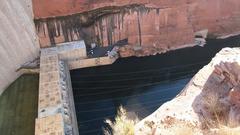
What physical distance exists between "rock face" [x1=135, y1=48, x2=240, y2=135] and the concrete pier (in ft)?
15.1

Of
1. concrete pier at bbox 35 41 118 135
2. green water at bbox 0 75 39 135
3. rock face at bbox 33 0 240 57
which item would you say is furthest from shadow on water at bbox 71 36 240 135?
green water at bbox 0 75 39 135

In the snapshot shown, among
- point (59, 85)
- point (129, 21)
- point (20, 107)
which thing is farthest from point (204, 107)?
point (129, 21)

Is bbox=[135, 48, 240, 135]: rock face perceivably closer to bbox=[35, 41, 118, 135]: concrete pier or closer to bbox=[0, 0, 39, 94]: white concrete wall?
bbox=[35, 41, 118, 135]: concrete pier

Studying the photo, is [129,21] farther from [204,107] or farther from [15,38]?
[204,107]

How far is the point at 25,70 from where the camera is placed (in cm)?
1728

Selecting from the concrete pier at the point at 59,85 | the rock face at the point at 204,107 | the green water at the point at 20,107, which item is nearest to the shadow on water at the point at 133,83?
the concrete pier at the point at 59,85

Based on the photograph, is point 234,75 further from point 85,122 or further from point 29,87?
Answer: point 29,87

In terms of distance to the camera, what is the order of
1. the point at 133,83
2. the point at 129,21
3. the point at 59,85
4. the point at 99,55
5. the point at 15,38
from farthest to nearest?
the point at 129,21, the point at 99,55, the point at 15,38, the point at 133,83, the point at 59,85

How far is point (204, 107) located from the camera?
Result: 8727 millimetres

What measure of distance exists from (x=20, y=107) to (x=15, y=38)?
3.71m

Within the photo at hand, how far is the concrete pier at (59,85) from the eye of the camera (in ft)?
41.6

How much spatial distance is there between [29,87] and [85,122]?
3.53 metres

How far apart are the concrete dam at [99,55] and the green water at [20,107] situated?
0.04m

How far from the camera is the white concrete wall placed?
53.4 feet
